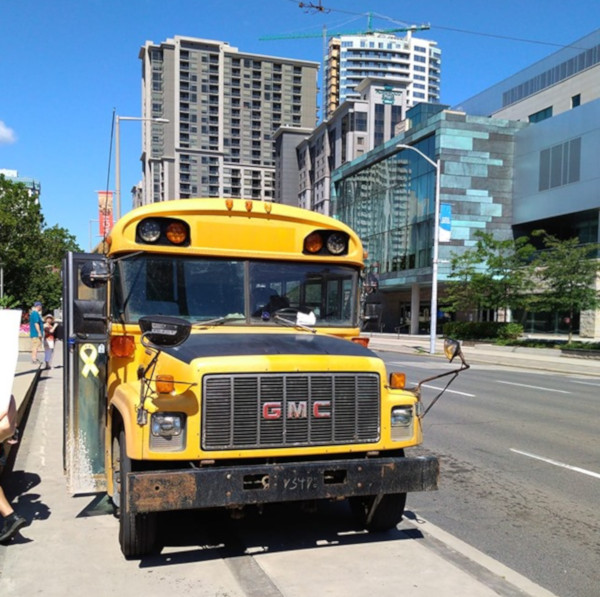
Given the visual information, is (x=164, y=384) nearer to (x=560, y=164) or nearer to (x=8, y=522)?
(x=8, y=522)

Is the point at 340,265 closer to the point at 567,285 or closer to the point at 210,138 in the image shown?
the point at 567,285

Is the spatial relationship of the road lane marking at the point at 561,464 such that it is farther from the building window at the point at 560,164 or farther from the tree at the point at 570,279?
the building window at the point at 560,164

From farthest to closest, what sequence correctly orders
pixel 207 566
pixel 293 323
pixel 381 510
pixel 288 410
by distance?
pixel 293 323 → pixel 381 510 → pixel 207 566 → pixel 288 410

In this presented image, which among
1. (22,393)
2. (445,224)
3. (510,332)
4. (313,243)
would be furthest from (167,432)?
(510,332)

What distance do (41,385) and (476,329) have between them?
101 ft

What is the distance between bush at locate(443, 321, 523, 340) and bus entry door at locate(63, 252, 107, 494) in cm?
3460

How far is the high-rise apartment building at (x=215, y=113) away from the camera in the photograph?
540 ft

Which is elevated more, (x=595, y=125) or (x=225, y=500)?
(x=595, y=125)

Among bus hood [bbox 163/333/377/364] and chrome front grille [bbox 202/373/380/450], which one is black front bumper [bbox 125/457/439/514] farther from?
bus hood [bbox 163/333/377/364]

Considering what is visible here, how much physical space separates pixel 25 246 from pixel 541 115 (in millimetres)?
51985

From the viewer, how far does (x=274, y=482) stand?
3.92m

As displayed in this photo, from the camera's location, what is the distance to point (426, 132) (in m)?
49.1

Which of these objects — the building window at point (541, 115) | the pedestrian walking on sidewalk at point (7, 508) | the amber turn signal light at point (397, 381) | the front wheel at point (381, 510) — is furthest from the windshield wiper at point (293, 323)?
the building window at point (541, 115)

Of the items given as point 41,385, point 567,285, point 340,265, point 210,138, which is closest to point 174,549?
point 340,265
